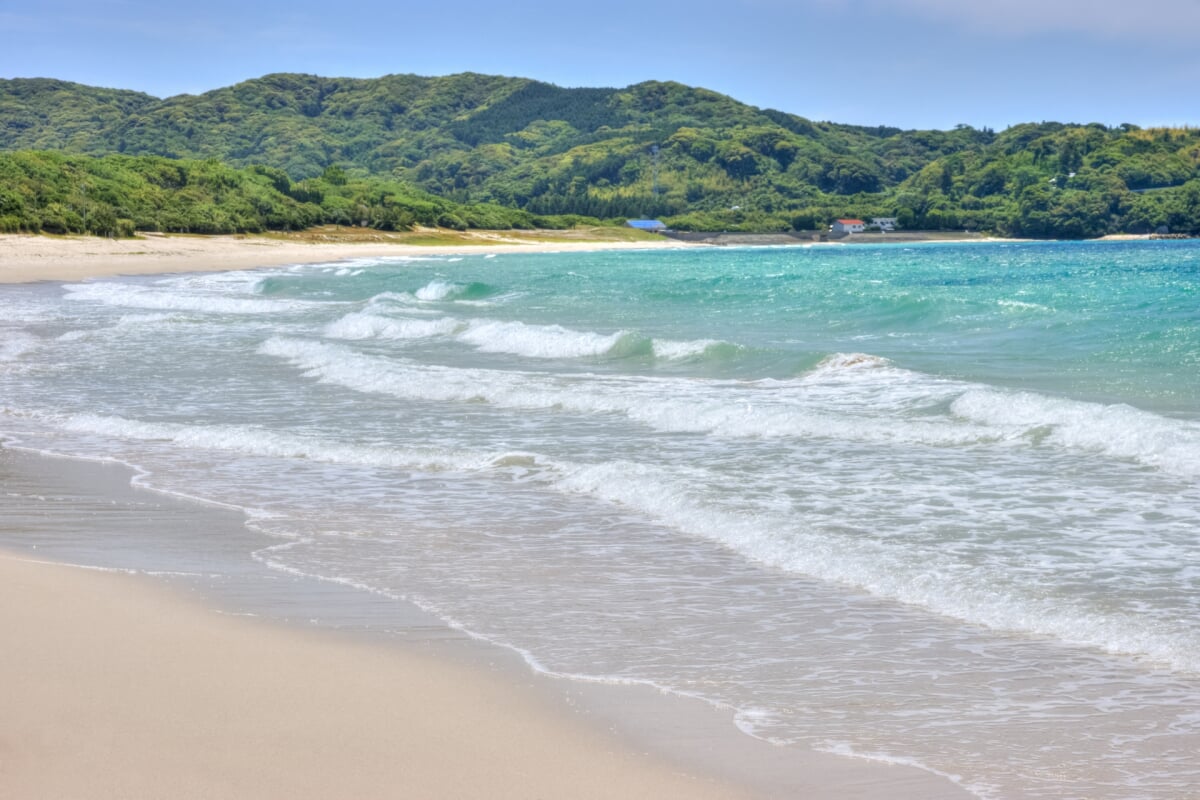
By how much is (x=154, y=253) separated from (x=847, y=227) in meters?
129

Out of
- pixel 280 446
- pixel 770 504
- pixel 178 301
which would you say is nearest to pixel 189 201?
pixel 178 301

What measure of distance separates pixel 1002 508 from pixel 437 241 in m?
116

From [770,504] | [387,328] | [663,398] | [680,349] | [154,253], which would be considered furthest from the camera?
[154,253]

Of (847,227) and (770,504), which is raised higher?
(847,227)

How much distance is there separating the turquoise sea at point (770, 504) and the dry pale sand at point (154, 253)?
1327 inches

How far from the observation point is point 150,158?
110m

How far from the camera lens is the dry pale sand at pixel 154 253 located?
53312 mm

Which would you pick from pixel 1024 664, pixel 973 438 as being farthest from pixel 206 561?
pixel 973 438

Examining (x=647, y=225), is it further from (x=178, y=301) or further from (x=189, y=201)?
(x=178, y=301)

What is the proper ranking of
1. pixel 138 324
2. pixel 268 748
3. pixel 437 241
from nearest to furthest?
1. pixel 268 748
2. pixel 138 324
3. pixel 437 241

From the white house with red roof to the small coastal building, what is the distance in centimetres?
2622

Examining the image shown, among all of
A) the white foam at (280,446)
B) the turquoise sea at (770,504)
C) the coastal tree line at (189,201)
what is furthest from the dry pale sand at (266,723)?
the coastal tree line at (189,201)

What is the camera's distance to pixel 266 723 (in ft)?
14.5

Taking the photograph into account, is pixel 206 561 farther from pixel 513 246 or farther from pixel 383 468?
pixel 513 246
